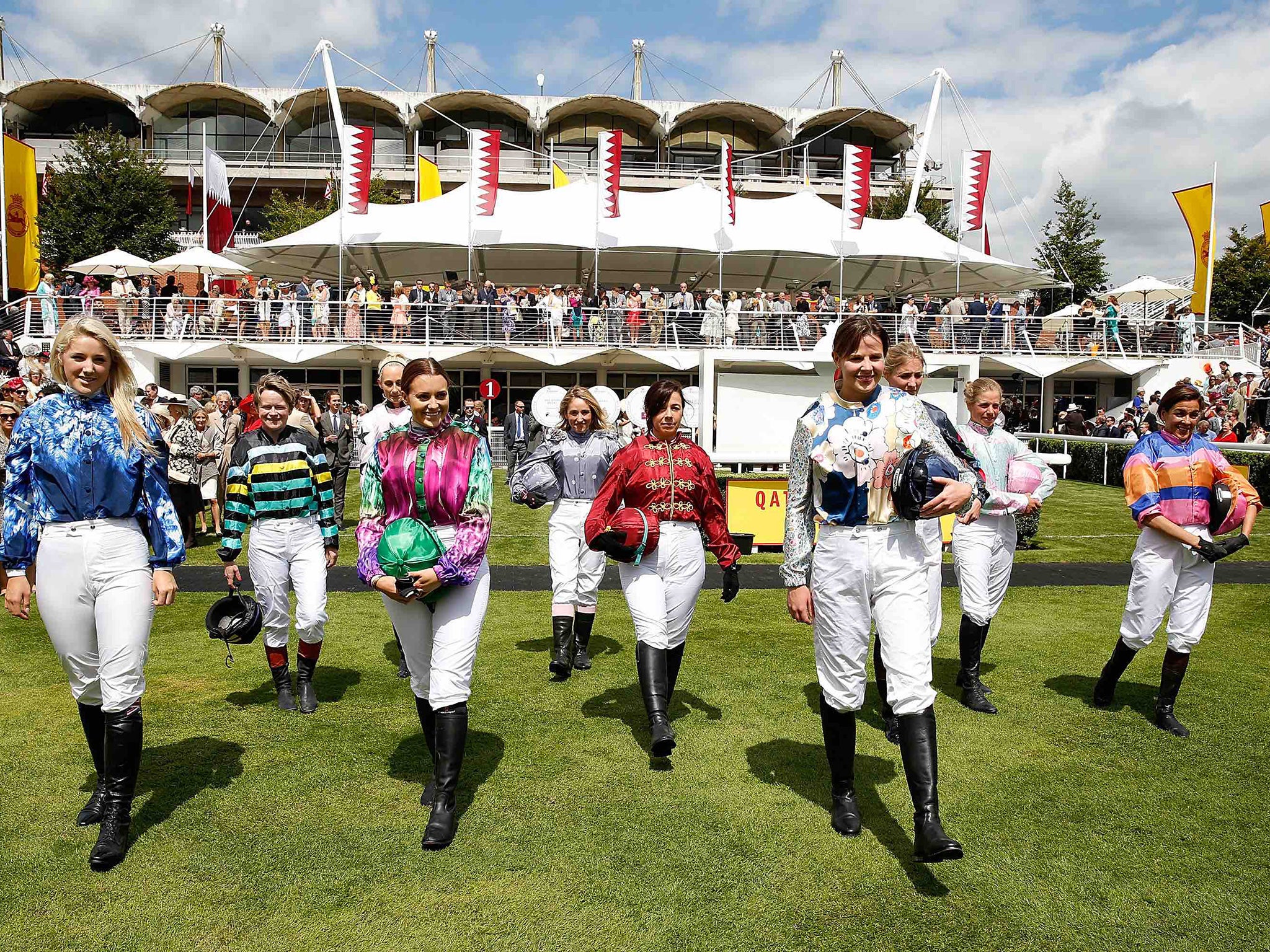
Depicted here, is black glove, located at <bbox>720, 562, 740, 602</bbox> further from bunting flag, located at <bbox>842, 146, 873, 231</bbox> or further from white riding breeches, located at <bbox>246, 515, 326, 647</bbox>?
bunting flag, located at <bbox>842, 146, 873, 231</bbox>

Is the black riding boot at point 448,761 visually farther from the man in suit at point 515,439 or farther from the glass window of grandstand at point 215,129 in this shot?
the glass window of grandstand at point 215,129

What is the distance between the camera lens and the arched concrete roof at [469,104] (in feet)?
158

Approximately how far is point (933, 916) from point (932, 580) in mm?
2070

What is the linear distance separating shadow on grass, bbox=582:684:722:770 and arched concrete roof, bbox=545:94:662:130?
159 ft

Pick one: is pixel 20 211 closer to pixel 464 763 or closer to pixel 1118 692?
pixel 464 763

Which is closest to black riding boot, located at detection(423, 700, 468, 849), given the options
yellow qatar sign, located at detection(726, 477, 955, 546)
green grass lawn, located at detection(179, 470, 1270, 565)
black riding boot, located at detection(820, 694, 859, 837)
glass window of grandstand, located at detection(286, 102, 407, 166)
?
black riding boot, located at detection(820, 694, 859, 837)

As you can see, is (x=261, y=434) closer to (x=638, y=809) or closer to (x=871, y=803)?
(x=638, y=809)

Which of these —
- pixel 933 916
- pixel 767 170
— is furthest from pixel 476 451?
pixel 767 170

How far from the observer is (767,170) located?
52.1m

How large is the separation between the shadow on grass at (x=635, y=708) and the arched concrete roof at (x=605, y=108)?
4861 centimetres

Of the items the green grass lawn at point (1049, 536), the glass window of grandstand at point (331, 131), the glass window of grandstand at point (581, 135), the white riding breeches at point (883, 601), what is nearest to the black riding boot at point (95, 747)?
the white riding breeches at point (883, 601)

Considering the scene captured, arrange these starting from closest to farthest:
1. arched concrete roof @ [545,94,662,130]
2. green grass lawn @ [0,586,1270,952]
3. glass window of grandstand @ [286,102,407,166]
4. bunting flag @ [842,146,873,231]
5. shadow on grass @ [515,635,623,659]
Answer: green grass lawn @ [0,586,1270,952]
shadow on grass @ [515,635,623,659]
bunting flag @ [842,146,873,231]
glass window of grandstand @ [286,102,407,166]
arched concrete roof @ [545,94,662,130]

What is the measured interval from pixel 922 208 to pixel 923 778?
140 ft

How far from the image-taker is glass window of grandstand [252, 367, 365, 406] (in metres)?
29.4
